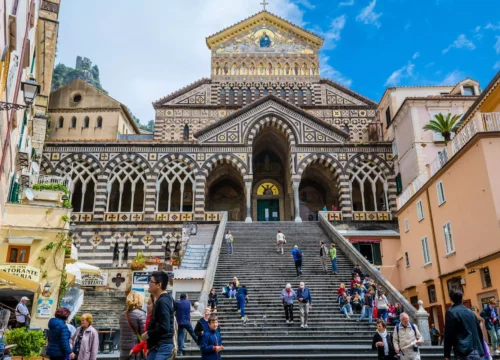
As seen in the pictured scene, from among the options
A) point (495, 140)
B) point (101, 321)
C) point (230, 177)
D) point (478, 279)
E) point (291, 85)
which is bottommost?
point (101, 321)

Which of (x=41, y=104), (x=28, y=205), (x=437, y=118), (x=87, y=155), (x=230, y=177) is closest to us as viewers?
(x=28, y=205)

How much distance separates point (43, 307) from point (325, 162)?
69.0ft

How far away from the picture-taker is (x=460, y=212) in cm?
1788

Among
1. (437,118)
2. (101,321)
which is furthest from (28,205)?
(437,118)

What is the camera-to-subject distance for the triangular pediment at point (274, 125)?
31219mm

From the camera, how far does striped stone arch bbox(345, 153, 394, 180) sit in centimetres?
3095

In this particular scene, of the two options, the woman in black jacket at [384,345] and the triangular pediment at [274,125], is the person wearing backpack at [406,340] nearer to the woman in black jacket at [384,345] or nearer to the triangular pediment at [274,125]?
the woman in black jacket at [384,345]

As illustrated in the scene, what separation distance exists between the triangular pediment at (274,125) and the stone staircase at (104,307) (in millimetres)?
13840

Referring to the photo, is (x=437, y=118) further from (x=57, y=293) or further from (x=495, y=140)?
(x=57, y=293)

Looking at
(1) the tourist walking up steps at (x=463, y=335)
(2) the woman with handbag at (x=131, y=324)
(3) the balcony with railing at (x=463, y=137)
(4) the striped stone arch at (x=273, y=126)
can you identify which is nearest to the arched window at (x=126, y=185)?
(4) the striped stone arch at (x=273, y=126)

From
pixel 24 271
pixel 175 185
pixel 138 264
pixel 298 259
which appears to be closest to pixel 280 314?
pixel 298 259

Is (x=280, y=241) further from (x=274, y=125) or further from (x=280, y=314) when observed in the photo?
(x=274, y=125)

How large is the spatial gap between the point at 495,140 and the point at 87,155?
2555 cm

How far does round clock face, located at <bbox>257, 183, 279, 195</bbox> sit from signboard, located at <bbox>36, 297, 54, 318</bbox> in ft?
69.2
